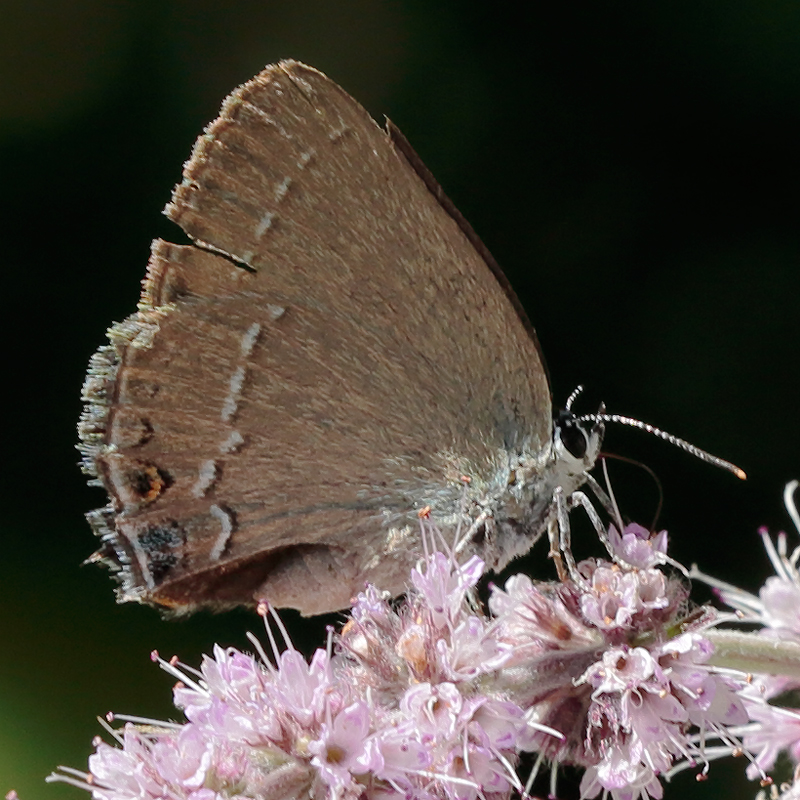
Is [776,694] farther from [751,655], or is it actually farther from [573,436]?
[573,436]

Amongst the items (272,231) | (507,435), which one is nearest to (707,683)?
(507,435)

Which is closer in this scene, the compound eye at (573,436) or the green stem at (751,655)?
the green stem at (751,655)

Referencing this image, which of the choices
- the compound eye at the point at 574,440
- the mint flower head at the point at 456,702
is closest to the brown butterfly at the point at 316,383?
the compound eye at the point at 574,440

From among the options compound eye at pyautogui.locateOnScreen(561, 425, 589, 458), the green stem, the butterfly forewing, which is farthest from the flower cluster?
the butterfly forewing

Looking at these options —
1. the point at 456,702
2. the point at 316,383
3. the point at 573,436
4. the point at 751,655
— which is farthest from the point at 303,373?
the point at 751,655

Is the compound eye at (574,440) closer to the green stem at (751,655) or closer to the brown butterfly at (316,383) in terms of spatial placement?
the brown butterfly at (316,383)

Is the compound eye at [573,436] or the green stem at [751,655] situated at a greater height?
the compound eye at [573,436]

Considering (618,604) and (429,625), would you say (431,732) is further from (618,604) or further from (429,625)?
(618,604)
